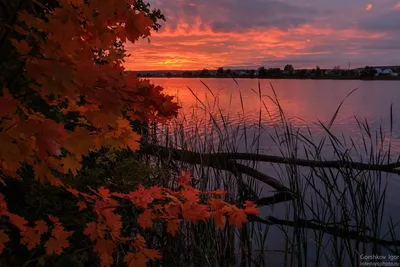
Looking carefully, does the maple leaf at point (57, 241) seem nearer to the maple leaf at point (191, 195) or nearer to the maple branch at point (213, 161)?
the maple leaf at point (191, 195)

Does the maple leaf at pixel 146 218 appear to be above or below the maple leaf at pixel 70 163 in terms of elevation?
below

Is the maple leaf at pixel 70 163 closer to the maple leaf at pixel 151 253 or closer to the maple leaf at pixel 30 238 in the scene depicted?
the maple leaf at pixel 30 238

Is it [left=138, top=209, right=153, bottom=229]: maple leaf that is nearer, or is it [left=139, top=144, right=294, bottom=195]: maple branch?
[left=138, top=209, right=153, bottom=229]: maple leaf

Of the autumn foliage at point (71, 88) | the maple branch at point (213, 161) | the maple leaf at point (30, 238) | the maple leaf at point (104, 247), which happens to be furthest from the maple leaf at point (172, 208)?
the maple branch at point (213, 161)

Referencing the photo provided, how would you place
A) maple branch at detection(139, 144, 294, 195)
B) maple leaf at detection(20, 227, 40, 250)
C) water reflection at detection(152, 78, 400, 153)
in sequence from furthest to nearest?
water reflection at detection(152, 78, 400, 153) < maple branch at detection(139, 144, 294, 195) < maple leaf at detection(20, 227, 40, 250)

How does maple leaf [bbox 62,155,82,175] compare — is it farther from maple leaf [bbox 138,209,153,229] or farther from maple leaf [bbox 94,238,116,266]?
maple leaf [bbox 138,209,153,229]

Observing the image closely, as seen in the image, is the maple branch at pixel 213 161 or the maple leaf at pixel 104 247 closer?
the maple leaf at pixel 104 247

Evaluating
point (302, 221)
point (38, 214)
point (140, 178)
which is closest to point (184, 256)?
point (140, 178)

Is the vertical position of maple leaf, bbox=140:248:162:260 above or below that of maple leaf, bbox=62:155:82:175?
below

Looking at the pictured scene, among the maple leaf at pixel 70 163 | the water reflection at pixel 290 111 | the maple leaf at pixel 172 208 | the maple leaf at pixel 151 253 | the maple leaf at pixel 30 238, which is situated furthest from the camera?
the water reflection at pixel 290 111

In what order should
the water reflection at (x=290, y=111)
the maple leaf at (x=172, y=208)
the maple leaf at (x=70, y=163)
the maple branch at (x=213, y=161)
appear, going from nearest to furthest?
the maple leaf at (x=70, y=163)
the maple leaf at (x=172, y=208)
the maple branch at (x=213, y=161)
the water reflection at (x=290, y=111)

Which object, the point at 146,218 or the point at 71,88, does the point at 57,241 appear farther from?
the point at 71,88

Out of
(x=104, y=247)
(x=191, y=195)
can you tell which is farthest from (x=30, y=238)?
(x=191, y=195)

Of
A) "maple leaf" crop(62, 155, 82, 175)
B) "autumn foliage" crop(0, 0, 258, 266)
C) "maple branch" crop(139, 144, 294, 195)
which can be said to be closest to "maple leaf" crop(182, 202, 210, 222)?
"autumn foliage" crop(0, 0, 258, 266)
